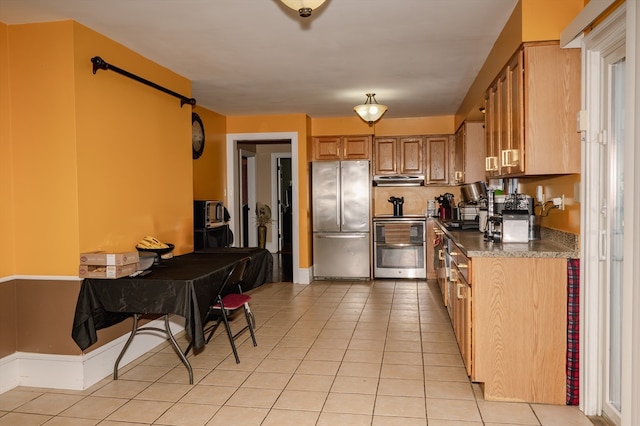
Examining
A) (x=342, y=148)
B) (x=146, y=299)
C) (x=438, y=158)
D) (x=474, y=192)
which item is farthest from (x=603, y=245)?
(x=342, y=148)

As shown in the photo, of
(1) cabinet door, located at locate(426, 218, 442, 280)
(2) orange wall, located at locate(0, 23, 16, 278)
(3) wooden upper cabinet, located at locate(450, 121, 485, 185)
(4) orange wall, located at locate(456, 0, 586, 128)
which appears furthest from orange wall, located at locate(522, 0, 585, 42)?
(1) cabinet door, located at locate(426, 218, 442, 280)

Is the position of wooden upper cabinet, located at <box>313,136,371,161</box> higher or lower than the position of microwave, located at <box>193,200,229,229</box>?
higher

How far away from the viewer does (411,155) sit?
24.7 feet

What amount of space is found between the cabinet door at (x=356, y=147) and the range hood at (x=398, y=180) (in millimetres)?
421

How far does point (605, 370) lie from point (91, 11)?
3.84 meters

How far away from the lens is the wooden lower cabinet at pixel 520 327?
2918 millimetres

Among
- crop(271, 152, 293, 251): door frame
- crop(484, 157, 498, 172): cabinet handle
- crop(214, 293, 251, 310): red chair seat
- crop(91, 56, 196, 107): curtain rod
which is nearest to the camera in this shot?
crop(91, 56, 196, 107): curtain rod

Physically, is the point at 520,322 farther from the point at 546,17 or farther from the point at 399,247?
the point at 399,247

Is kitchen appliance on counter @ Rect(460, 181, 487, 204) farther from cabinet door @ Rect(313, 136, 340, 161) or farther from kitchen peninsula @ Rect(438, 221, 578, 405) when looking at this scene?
kitchen peninsula @ Rect(438, 221, 578, 405)

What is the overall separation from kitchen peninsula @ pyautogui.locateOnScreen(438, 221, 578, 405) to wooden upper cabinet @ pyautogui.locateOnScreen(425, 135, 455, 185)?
4.49m

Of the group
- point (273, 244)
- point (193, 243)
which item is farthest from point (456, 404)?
point (273, 244)

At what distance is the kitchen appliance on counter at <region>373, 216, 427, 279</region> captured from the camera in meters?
7.20

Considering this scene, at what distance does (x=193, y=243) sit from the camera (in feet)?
16.4

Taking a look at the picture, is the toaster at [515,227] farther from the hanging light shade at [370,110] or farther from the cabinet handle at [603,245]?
the hanging light shade at [370,110]
